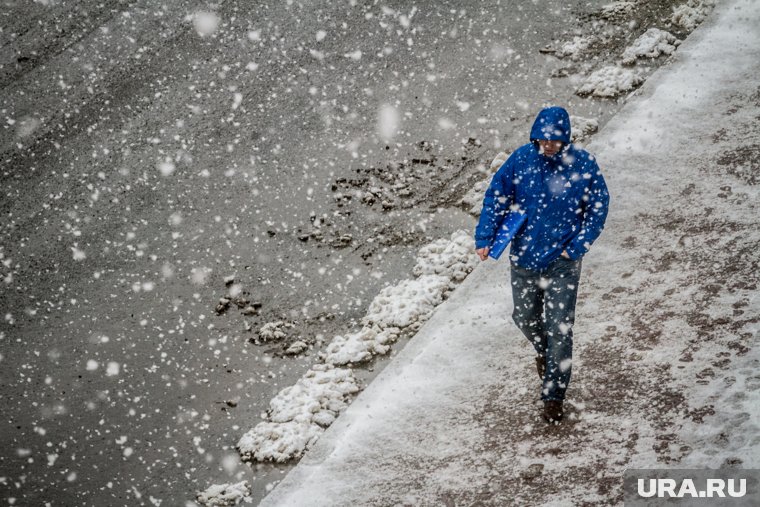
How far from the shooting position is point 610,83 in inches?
275

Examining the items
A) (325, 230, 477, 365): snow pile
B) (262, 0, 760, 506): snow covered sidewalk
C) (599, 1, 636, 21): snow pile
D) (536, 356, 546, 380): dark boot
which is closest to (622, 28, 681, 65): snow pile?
(599, 1, 636, 21): snow pile

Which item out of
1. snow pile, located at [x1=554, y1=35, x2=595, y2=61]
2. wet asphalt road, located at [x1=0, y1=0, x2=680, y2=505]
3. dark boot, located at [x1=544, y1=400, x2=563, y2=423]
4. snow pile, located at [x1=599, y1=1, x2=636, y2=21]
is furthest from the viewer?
snow pile, located at [x1=599, y1=1, x2=636, y2=21]

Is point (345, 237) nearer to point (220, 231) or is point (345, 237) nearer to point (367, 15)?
point (220, 231)

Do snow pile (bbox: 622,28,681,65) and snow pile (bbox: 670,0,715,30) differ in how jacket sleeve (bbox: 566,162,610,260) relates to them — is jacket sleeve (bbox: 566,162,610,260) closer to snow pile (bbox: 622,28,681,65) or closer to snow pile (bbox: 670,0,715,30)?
snow pile (bbox: 622,28,681,65)

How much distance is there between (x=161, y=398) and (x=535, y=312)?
2.81 metres

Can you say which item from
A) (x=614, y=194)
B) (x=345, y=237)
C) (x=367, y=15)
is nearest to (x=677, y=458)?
(x=614, y=194)

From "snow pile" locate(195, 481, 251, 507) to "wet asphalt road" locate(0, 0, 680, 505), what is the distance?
0.08 m

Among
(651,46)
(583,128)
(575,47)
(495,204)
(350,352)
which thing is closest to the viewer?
(495,204)

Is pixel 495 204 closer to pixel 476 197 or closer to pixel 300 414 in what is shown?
pixel 300 414

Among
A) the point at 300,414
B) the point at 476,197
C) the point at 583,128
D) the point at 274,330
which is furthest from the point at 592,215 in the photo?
the point at 583,128

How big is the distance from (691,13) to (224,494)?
6.87 m

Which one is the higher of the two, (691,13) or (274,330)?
(691,13)

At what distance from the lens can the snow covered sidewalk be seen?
383cm

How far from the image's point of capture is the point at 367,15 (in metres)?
8.77
